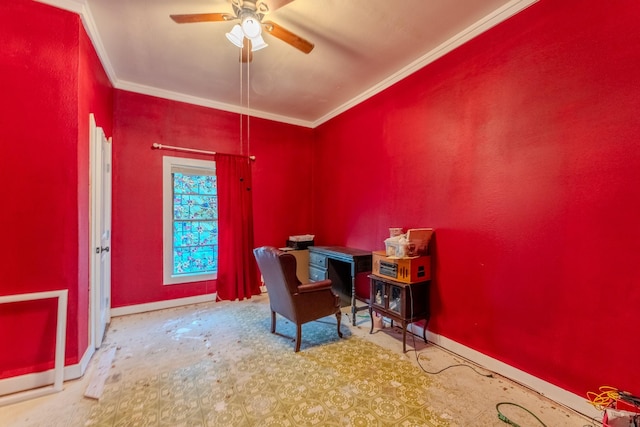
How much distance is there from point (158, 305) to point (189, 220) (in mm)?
1237

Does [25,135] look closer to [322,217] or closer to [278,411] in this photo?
[278,411]

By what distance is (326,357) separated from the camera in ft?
8.18

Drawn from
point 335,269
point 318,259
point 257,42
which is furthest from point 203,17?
point 335,269

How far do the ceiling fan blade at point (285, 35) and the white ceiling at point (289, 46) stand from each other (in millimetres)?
128

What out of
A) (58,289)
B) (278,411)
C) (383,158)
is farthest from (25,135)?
(383,158)

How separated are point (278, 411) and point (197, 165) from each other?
11.0ft

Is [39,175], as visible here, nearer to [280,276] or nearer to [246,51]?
[246,51]

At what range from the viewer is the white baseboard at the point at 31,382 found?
1.93 metres

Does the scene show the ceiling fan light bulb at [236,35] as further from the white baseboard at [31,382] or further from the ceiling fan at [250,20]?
the white baseboard at [31,382]

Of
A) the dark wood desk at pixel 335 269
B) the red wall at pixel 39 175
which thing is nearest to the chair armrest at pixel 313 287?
the dark wood desk at pixel 335 269

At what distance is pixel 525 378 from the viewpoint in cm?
208

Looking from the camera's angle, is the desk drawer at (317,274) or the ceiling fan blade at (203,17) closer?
the ceiling fan blade at (203,17)

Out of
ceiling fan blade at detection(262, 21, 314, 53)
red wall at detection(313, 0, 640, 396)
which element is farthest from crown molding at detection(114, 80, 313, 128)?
ceiling fan blade at detection(262, 21, 314, 53)

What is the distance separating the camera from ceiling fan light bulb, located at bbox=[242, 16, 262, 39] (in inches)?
77.8
